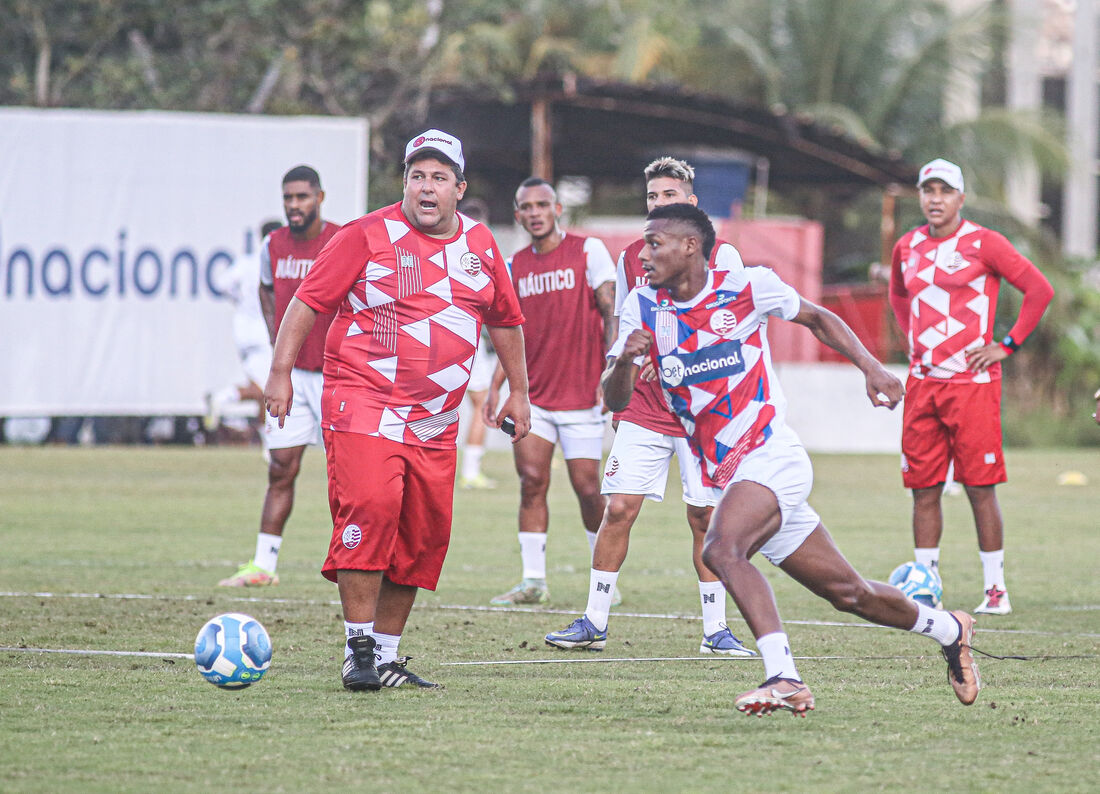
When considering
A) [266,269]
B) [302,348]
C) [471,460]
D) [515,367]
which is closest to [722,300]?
[515,367]

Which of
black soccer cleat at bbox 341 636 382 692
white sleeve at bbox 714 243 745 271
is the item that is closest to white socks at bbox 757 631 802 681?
white sleeve at bbox 714 243 745 271

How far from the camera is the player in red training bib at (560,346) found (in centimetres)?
986

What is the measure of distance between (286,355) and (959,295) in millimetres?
4795

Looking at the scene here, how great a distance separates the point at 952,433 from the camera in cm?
1002

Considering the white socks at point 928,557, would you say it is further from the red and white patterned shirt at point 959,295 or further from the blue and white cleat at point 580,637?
the blue and white cleat at point 580,637

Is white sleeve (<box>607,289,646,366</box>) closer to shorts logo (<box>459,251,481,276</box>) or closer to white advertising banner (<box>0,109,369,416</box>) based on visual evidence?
shorts logo (<box>459,251,481,276</box>)

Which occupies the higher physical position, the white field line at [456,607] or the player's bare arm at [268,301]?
the player's bare arm at [268,301]

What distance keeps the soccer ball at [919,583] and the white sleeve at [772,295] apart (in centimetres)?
333

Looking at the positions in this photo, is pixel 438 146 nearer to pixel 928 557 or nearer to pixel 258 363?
pixel 928 557

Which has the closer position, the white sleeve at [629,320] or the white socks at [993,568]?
the white sleeve at [629,320]

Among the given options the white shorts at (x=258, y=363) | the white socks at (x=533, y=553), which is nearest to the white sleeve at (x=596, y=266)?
the white socks at (x=533, y=553)

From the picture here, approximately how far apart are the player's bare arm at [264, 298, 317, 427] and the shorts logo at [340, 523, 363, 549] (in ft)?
1.71

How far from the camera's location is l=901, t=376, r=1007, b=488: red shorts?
991 centimetres

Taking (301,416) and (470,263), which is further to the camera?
(301,416)
